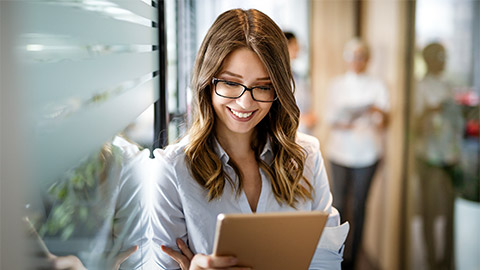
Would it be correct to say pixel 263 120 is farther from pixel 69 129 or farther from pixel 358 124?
pixel 358 124

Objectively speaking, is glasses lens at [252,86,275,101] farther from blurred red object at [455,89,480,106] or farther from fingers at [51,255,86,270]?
blurred red object at [455,89,480,106]

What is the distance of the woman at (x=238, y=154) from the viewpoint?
1132 millimetres

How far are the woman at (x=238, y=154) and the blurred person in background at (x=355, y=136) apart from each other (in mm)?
2263

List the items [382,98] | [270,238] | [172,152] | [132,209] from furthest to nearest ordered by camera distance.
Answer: [382,98] < [172,152] < [132,209] < [270,238]

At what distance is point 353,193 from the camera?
3.61m

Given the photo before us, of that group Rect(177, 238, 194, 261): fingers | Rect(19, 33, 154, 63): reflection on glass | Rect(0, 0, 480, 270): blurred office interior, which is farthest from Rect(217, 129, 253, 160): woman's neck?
Rect(19, 33, 154, 63): reflection on glass

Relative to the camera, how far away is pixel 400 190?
3.46 m

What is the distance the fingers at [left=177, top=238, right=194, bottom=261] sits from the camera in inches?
46.5

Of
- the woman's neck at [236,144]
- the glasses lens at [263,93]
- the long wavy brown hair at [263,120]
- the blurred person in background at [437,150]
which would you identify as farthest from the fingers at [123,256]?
the blurred person in background at [437,150]

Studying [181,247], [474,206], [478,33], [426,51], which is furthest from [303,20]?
[181,247]

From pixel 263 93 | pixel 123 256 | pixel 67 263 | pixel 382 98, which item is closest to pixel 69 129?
pixel 67 263

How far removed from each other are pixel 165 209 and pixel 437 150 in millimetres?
2483

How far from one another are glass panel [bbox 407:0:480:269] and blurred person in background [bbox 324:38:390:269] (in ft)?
0.94

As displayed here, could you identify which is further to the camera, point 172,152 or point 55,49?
point 172,152
